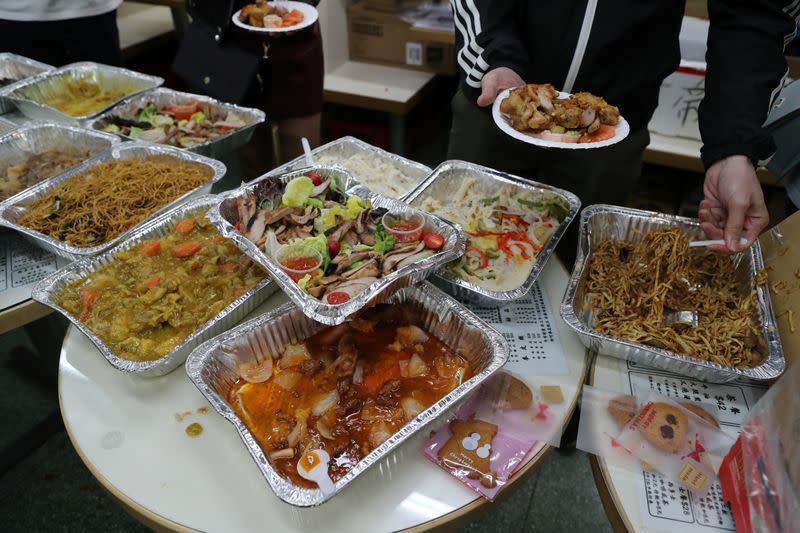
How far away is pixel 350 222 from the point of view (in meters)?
1.80

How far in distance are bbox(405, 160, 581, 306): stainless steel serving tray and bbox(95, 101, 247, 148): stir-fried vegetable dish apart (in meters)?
1.25

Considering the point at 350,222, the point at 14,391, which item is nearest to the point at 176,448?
the point at 350,222

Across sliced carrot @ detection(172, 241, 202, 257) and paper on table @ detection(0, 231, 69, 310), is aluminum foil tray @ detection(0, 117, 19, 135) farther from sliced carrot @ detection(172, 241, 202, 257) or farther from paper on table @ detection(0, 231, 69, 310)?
sliced carrot @ detection(172, 241, 202, 257)

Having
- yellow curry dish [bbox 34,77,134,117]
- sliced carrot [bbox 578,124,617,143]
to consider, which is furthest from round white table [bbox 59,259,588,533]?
yellow curry dish [bbox 34,77,134,117]

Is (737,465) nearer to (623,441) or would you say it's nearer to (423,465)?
(623,441)

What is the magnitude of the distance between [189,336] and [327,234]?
55 cm

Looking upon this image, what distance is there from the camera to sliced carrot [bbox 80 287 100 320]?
1709mm

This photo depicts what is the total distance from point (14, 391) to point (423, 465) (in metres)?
2.75

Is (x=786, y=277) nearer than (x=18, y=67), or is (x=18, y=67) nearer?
(x=786, y=277)

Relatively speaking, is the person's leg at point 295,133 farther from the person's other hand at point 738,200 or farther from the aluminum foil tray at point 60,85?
the person's other hand at point 738,200

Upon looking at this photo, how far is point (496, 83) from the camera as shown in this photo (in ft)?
7.34

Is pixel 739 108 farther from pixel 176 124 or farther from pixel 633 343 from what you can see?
pixel 176 124

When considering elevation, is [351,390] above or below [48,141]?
below

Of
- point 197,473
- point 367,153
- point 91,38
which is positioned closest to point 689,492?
point 197,473
